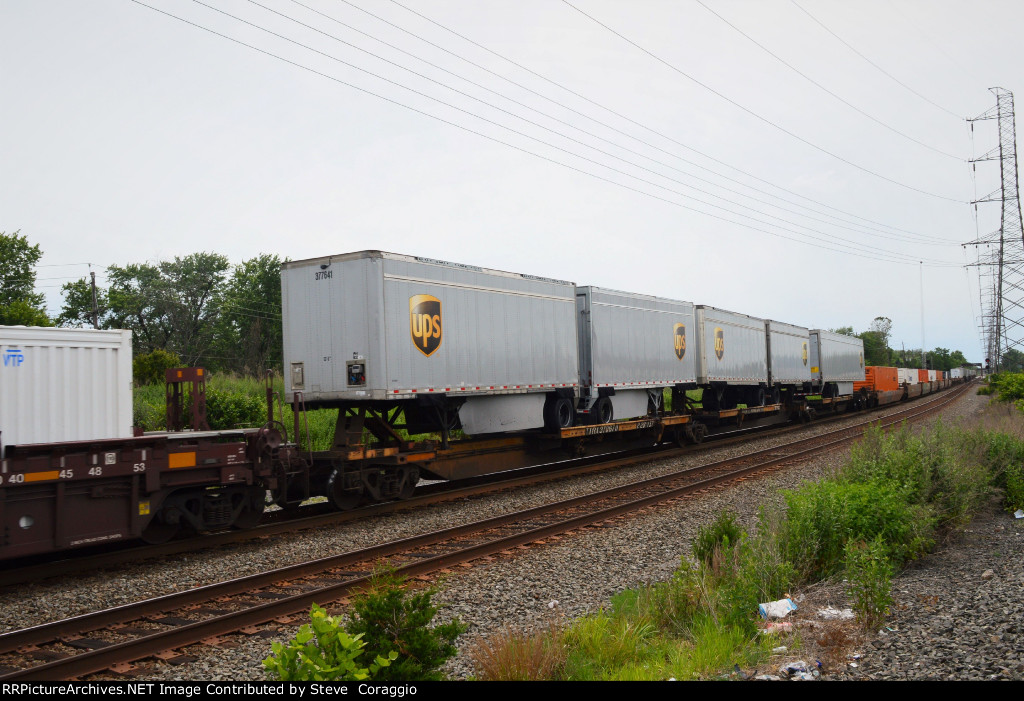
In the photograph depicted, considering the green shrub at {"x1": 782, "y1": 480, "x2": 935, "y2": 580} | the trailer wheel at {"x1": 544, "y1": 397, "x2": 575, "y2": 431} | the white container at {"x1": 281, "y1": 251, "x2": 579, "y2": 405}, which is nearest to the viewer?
the green shrub at {"x1": 782, "y1": 480, "x2": 935, "y2": 580}

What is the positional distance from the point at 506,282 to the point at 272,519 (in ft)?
21.0

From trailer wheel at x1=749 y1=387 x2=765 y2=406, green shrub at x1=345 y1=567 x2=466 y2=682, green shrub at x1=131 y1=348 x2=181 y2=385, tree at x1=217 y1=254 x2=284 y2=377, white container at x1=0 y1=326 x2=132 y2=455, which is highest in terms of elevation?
tree at x1=217 y1=254 x2=284 y2=377

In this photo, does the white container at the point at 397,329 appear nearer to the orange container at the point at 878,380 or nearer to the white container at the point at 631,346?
the white container at the point at 631,346

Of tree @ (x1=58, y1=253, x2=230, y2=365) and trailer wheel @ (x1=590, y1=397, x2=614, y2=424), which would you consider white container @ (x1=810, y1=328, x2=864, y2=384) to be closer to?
trailer wheel @ (x1=590, y1=397, x2=614, y2=424)

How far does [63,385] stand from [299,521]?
3889mm

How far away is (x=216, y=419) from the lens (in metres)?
20.9

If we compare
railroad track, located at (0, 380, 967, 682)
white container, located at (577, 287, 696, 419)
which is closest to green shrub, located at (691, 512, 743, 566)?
railroad track, located at (0, 380, 967, 682)

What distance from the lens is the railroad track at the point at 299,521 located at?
8.98 metres

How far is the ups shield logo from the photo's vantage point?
12.8m

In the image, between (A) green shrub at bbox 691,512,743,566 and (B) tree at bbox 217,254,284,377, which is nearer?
(A) green shrub at bbox 691,512,743,566

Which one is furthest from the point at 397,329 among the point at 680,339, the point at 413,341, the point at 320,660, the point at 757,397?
the point at 757,397

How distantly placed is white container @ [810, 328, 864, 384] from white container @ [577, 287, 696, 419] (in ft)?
46.6

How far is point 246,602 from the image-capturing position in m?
7.38
